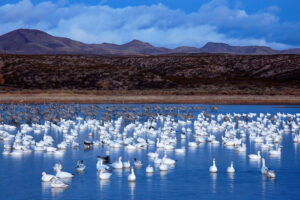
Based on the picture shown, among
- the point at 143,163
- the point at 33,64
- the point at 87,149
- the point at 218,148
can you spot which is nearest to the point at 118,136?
the point at 87,149

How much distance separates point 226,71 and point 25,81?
45.3 metres

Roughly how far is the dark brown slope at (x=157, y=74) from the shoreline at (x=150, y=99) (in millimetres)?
5686

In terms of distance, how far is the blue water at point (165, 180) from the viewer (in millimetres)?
14789

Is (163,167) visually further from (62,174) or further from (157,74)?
(157,74)

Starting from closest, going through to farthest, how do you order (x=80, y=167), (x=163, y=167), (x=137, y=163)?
1. (x=80, y=167)
2. (x=163, y=167)
3. (x=137, y=163)

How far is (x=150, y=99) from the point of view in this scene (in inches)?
2363

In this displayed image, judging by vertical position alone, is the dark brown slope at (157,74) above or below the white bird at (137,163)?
above

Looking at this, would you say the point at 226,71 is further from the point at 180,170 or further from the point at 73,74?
the point at 180,170

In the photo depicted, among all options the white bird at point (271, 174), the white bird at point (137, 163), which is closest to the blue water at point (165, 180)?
the white bird at point (271, 174)

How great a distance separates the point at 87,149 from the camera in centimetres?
2311

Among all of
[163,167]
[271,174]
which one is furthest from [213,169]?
[271,174]

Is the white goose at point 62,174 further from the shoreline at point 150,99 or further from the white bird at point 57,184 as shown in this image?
the shoreline at point 150,99

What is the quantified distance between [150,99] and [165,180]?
43.5 metres

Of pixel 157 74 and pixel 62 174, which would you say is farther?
pixel 157 74
